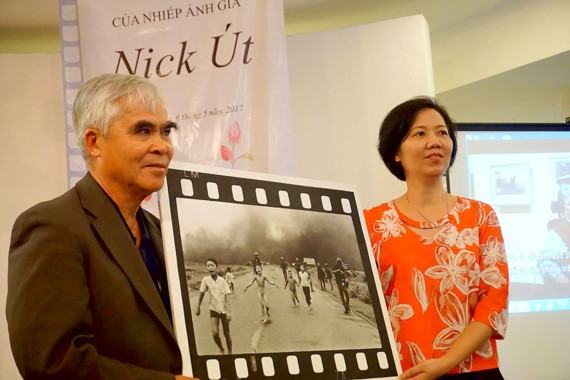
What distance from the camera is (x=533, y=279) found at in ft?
12.9

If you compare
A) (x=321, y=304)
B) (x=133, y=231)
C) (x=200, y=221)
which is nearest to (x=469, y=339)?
(x=321, y=304)

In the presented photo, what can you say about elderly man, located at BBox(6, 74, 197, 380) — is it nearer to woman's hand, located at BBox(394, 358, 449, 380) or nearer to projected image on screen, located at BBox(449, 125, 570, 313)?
woman's hand, located at BBox(394, 358, 449, 380)

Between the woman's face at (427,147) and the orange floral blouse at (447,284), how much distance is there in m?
0.16

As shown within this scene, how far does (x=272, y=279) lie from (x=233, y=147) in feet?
4.43

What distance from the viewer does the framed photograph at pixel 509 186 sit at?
12.9 ft

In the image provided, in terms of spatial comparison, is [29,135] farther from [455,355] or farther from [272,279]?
[455,355]

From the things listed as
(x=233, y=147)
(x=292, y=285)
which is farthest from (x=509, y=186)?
(x=292, y=285)

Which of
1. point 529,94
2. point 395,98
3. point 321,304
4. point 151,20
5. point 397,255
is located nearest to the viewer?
point 321,304

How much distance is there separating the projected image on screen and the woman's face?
1803 mm

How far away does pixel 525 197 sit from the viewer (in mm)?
3941

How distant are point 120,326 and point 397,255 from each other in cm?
91

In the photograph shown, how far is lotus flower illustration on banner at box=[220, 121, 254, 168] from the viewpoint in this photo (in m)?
2.93

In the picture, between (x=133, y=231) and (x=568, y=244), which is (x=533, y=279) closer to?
(x=568, y=244)

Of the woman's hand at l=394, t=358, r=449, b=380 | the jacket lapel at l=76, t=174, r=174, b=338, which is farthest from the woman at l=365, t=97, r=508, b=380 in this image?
the jacket lapel at l=76, t=174, r=174, b=338
